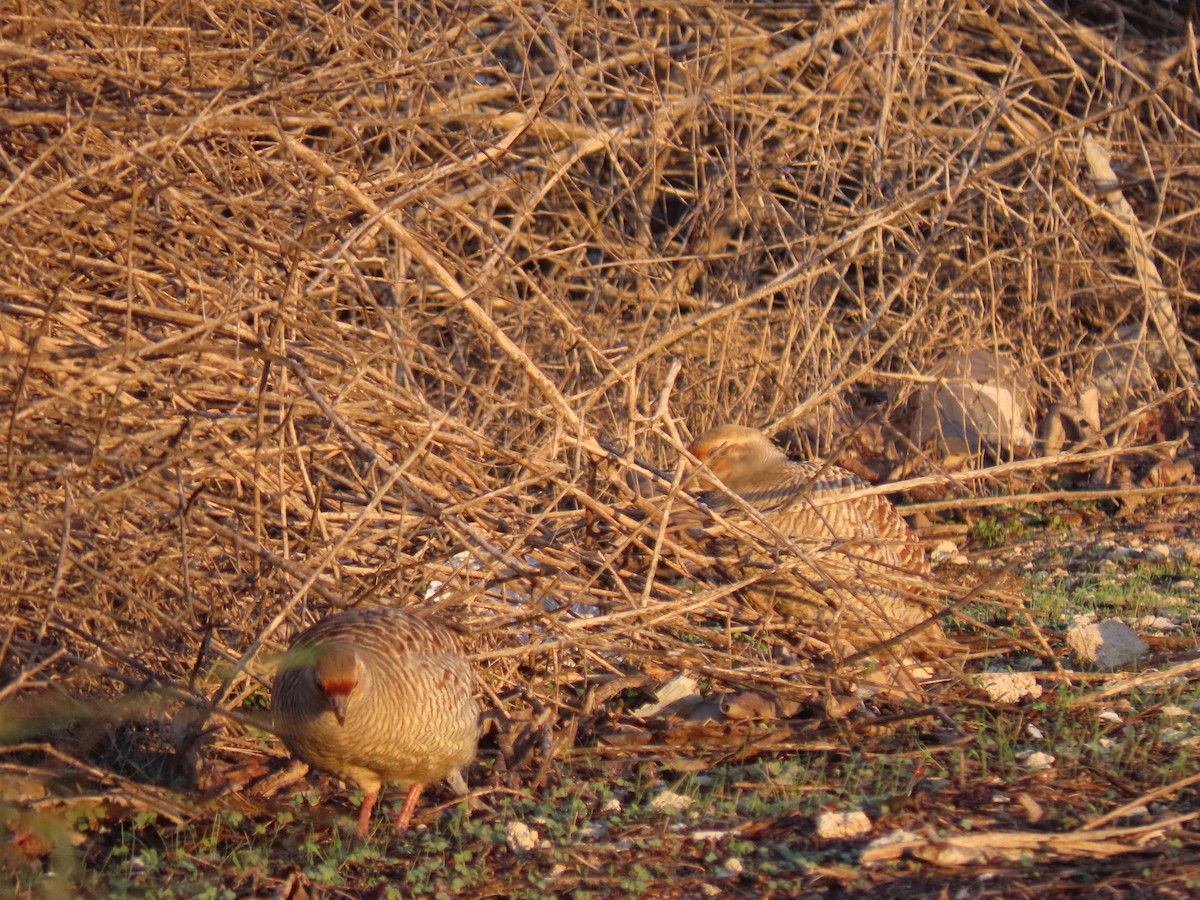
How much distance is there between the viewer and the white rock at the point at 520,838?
15.0ft

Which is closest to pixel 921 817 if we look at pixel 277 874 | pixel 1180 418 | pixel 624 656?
pixel 624 656

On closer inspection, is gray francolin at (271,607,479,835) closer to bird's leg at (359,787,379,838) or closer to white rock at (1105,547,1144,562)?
bird's leg at (359,787,379,838)

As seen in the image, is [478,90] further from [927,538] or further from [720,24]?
[927,538]

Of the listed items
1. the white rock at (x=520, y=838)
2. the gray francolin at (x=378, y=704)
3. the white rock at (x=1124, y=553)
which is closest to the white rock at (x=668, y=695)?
the gray francolin at (x=378, y=704)

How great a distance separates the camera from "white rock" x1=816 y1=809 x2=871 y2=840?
14.8ft

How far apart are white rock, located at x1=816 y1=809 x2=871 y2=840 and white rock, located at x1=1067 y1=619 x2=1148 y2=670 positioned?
1.98m

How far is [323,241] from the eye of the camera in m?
5.64

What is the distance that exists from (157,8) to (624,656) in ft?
10.1

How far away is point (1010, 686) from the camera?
226 inches

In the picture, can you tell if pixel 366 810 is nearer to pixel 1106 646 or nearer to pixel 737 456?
pixel 737 456

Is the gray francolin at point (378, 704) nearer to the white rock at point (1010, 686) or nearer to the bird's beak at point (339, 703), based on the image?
the bird's beak at point (339, 703)

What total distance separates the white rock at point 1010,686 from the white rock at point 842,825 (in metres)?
1.31

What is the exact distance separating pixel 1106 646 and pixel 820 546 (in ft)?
4.07

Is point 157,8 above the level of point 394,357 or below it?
above
